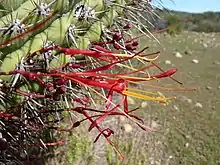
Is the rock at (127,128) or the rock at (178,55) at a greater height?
the rock at (178,55)

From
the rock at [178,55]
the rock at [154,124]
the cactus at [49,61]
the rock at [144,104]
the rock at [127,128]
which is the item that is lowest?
the rock at [154,124]

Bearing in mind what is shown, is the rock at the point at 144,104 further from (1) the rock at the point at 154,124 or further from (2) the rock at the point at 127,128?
(2) the rock at the point at 127,128

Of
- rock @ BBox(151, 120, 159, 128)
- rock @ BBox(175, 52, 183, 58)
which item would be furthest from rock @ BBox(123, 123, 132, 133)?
rock @ BBox(175, 52, 183, 58)

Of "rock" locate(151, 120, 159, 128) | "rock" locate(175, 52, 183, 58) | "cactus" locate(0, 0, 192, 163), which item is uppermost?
"cactus" locate(0, 0, 192, 163)

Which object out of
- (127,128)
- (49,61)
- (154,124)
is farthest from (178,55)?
(49,61)

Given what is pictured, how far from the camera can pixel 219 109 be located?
624 cm

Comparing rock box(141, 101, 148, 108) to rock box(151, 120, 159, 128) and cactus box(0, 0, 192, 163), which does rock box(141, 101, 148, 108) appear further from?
cactus box(0, 0, 192, 163)

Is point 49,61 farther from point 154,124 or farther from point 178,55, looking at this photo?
point 178,55

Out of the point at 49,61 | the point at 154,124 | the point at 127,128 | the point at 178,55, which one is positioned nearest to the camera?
the point at 49,61

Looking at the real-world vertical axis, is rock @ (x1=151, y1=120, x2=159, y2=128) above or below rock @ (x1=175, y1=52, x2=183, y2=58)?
below

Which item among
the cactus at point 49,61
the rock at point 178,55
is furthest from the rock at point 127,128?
the rock at point 178,55

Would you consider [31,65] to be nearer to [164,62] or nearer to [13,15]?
[13,15]

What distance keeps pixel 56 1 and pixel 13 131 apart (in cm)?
54

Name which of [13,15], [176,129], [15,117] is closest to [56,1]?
[13,15]
